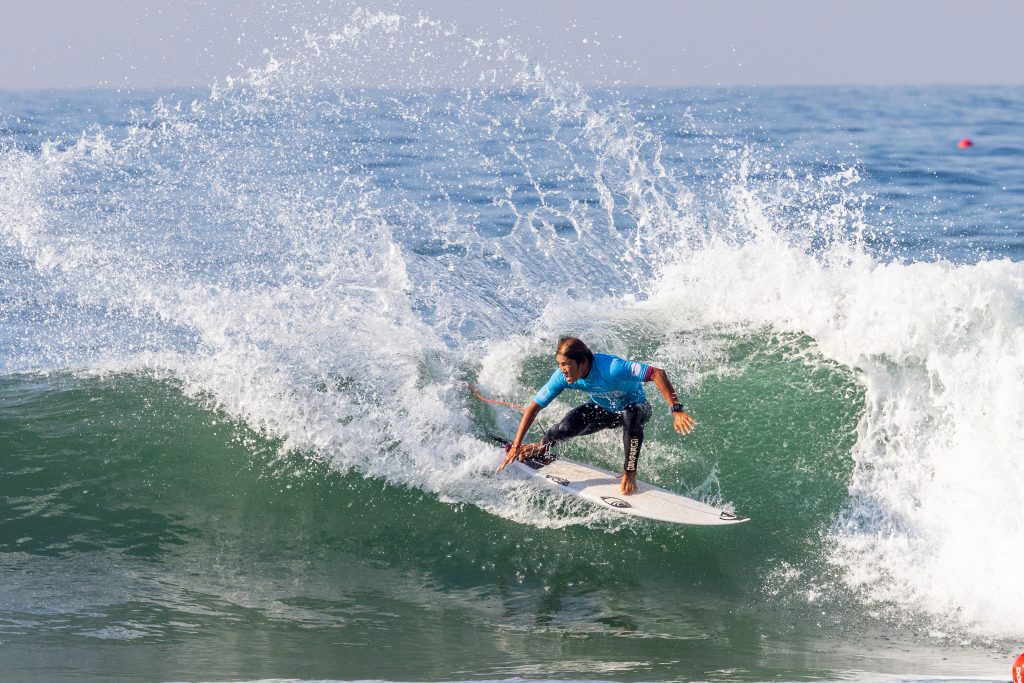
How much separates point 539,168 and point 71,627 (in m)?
13.2

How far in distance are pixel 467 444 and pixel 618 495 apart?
4.46 ft

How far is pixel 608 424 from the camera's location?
23.7ft

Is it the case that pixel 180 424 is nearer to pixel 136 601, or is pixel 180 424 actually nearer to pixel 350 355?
pixel 350 355

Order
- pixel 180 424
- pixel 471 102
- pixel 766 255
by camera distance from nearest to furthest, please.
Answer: pixel 180 424, pixel 766 255, pixel 471 102

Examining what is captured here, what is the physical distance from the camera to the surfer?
6520mm

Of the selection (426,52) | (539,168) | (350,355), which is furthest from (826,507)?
(539,168)

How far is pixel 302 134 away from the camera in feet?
66.3

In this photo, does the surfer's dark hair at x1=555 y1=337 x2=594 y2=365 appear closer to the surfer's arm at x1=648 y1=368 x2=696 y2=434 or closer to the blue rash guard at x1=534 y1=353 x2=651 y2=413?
the blue rash guard at x1=534 y1=353 x2=651 y2=413

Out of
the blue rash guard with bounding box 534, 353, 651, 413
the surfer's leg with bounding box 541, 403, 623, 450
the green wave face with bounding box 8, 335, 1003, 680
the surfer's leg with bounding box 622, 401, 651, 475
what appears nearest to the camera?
the green wave face with bounding box 8, 335, 1003, 680

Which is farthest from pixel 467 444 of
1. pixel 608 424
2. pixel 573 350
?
pixel 573 350

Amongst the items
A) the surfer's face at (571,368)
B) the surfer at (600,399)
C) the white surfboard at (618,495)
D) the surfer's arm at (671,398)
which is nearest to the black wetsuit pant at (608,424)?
the surfer at (600,399)

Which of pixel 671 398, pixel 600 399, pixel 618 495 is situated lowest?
pixel 618 495

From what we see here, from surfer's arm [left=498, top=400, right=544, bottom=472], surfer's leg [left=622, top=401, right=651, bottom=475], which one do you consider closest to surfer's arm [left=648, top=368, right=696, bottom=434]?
surfer's leg [left=622, top=401, right=651, bottom=475]

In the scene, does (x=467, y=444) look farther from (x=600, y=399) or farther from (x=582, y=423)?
(x=600, y=399)
